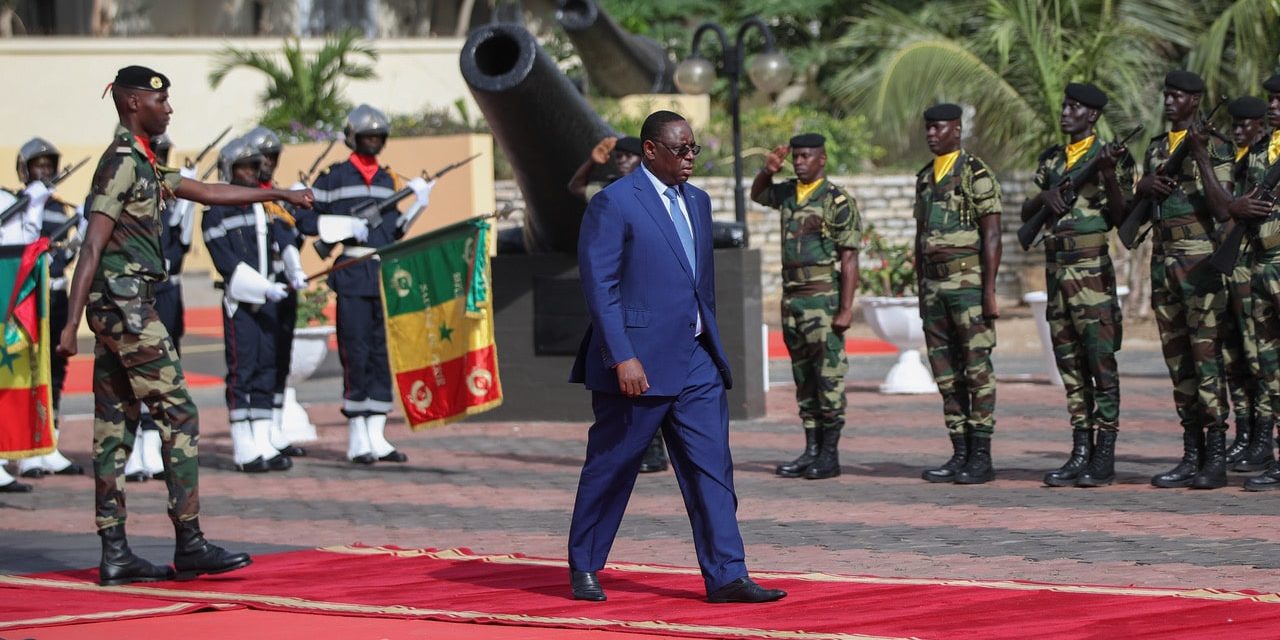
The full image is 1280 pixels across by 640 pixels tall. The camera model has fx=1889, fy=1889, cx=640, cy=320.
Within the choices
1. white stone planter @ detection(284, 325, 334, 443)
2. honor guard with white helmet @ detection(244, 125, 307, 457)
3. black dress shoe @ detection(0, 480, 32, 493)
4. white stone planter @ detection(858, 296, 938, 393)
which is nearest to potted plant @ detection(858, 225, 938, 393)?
white stone planter @ detection(858, 296, 938, 393)

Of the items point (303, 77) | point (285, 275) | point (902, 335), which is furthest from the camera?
point (303, 77)

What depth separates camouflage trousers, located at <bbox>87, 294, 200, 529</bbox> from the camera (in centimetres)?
766

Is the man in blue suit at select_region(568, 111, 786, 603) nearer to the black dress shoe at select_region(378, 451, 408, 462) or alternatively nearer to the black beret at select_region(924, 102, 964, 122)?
the black beret at select_region(924, 102, 964, 122)

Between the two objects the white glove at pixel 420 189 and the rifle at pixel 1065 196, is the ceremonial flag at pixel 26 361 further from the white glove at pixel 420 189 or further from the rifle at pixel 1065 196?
the rifle at pixel 1065 196

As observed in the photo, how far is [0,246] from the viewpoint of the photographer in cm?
1024

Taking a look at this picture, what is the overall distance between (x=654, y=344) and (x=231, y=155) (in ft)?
18.7

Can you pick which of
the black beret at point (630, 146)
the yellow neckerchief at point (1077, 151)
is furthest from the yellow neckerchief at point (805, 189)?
the yellow neckerchief at point (1077, 151)

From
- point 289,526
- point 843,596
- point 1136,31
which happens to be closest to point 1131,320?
point 1136,31

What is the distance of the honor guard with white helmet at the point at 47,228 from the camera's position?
38.3 ft

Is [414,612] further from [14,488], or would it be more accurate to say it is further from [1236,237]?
[14,488]

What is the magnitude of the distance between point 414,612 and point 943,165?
446cm

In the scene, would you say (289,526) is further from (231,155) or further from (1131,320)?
(1131,320)

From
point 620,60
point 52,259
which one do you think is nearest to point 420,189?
point 52,259

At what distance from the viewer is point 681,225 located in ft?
23.2
